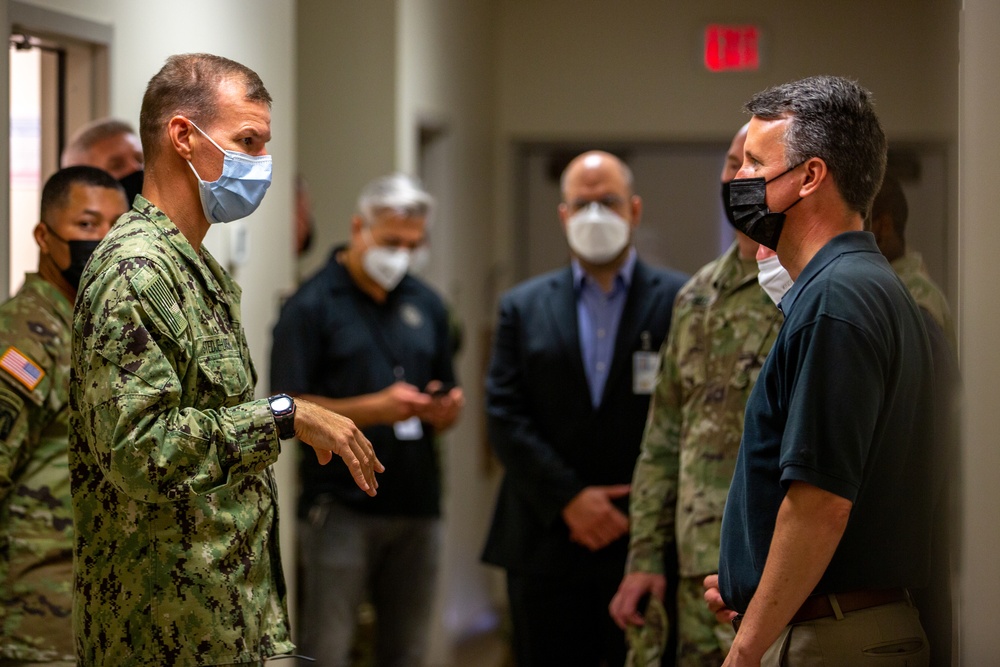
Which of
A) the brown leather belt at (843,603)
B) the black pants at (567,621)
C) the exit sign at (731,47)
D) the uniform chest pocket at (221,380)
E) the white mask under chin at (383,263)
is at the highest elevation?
the exit sign at (731,47)

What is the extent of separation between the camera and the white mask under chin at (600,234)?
121 inches

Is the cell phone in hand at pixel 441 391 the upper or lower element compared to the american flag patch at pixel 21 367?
lower

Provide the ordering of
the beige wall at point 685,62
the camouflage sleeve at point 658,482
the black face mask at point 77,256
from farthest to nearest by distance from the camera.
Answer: the camouflage sleeve at point 658,482 < the black face mask at point 77,256 < the beige wall at point 685,62

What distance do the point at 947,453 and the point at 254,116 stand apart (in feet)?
3.99

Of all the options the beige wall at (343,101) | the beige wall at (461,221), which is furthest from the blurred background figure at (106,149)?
the beige wall at (461,221)

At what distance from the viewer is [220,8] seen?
3.26 meters

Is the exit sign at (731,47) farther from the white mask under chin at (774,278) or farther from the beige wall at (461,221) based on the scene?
the beige wall at (461,221)

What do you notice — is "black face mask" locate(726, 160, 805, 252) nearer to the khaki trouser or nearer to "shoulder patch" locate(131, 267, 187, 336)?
the khaki trouser

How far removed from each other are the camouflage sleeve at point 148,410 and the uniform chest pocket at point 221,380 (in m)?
0.05

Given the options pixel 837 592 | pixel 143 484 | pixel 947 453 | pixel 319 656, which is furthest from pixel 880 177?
pixel 319 656

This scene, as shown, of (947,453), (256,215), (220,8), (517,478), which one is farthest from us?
(256,215)

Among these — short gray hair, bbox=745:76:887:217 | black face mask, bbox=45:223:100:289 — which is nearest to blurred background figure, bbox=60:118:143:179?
black face mask, bbox=45:223:100:289

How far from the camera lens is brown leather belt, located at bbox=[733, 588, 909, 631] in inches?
66.1

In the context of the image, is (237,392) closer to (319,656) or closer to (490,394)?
(490,394)
